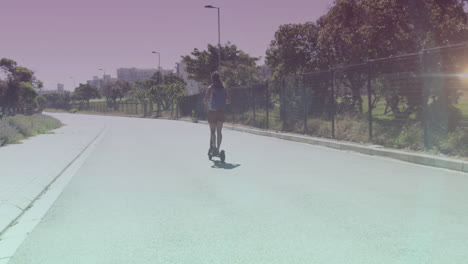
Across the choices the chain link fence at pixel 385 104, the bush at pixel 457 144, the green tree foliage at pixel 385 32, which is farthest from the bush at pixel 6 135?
the bush at pixel 457 144

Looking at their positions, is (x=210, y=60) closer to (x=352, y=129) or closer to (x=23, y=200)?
(x=352, y=129)

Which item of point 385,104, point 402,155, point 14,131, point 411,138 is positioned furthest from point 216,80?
point 14,131

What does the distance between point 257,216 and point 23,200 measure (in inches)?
129

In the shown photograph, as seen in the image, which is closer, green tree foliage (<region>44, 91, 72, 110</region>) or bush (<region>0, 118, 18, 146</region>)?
bush (<region>0, 118, 18, 146</region>)

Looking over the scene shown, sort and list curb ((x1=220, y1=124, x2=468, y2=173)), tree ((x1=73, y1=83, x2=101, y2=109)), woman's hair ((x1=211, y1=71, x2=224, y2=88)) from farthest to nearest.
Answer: tree ((x1=73, y1=83, x2=101, y2=109)), woman's hair ((x1=211, y1=71, x2=224, y2=88)), curb ((x1=220, y1=124, x2=468, y2=173))

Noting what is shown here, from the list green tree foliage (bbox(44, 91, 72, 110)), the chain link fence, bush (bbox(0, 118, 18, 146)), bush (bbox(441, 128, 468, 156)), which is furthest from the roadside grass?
green tree foliage (bbox(44, 91, 72, 110))

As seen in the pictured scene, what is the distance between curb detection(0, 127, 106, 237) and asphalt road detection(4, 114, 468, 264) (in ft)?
1.12

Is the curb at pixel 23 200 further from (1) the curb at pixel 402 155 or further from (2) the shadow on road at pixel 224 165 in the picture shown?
(1) the curb at pixel 402 155

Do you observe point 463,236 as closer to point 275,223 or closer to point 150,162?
point 275,223

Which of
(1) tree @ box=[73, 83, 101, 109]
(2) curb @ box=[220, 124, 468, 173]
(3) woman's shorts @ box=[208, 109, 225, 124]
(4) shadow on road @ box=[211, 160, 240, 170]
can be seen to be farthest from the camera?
(1) tree @ box=[73, 83, 101, 109]

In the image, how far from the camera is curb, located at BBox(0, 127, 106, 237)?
17.4 ft

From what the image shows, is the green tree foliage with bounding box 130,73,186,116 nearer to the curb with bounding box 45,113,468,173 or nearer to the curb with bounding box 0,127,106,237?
the curb with bounding box 45,113,468,173

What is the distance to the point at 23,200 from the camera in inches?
249

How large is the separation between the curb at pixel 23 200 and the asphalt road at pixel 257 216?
1.12 ft
